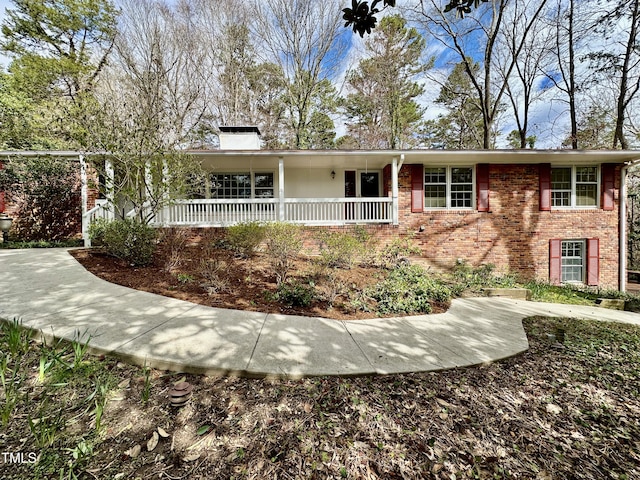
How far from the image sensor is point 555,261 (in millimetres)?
9023

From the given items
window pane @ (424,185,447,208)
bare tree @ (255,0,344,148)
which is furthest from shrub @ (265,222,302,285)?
bare tree @ (255,0,344,148)

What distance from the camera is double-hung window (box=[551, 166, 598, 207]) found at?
919 cm

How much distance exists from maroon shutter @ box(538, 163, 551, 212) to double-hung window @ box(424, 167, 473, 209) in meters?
2.20

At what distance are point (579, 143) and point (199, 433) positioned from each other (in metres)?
21.7

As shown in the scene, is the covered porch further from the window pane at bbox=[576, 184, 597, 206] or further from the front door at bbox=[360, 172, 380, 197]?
the window pane at bbox=[576, 184, 597, 206]

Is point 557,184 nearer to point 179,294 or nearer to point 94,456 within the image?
point 179,294

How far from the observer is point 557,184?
30.2 ft

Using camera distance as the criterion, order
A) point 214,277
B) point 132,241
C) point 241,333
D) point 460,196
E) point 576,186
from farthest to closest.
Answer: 1. point 460,196
2. point 576,186
3. point 132,241
4. point 214,277
5. point 241,333

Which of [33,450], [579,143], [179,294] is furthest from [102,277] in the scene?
[579,143]

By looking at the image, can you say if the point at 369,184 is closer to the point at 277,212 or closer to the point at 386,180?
the point at 386,180

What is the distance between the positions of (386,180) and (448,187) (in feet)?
6.84

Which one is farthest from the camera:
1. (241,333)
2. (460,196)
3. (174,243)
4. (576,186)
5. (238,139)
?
(238,139)

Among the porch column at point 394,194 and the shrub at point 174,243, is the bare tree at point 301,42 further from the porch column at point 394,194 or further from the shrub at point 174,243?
the shrub at point 174,243

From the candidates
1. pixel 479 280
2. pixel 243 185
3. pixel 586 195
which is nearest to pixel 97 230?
pixel 243 185
